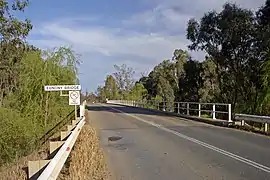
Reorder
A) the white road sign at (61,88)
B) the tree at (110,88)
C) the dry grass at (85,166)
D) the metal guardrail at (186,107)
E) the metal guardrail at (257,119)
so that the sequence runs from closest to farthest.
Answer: the dry grass at (85,166) → the metal guardrail at (257,119) → the white road sign at (61,88) → the metal guardrail at (186,107) → the tree at (110,88)

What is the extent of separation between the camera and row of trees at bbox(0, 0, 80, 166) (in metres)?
19.4

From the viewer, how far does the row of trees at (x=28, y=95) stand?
1938 centimetres

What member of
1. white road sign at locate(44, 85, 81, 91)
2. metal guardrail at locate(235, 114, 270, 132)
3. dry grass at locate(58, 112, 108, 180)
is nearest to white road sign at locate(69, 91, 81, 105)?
white road sign at locate(44, 85, 81, 91)

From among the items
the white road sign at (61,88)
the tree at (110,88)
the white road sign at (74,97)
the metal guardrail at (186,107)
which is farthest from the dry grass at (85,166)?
the tree at (110,88)

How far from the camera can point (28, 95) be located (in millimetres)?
23547

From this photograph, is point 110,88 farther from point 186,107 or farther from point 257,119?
point 257,119

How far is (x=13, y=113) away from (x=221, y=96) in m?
32.1

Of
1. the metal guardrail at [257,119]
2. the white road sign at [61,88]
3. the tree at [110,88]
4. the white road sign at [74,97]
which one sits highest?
the tree at [110,88]

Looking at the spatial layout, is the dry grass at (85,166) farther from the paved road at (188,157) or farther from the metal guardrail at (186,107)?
the metal guardrail at (186,107)

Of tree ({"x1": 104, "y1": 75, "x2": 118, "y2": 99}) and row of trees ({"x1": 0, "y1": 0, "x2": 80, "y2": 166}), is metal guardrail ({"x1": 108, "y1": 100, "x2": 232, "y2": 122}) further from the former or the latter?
tree ({"x1": 104, "y1": 75, "x2": 118, "y2": 99})

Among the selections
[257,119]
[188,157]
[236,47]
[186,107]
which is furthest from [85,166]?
[236,47]

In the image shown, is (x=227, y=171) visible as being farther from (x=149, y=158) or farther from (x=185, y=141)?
(x=185, y=141)

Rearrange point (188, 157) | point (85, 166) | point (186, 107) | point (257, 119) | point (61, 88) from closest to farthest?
point (85, 166), point (188, 157), point (61, 88), point (257, 119), point (186, 107)

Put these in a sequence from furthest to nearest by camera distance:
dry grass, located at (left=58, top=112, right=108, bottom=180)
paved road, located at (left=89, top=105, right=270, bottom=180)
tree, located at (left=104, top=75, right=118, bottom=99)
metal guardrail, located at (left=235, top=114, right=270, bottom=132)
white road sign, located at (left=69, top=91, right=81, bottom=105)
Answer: tree, located at (left=104, top=75, right=118, bottom=99) → white road sign, located at (left=69, top=91, right=81, bottom=105) → metal guardrail, located at (left=235, top=114, right=270, bottom=132) → paved road, located at (left=89, top=105, right=270, bottom=180) → dry grass, located at (left=58, top=112, right=108, bottom=180)
